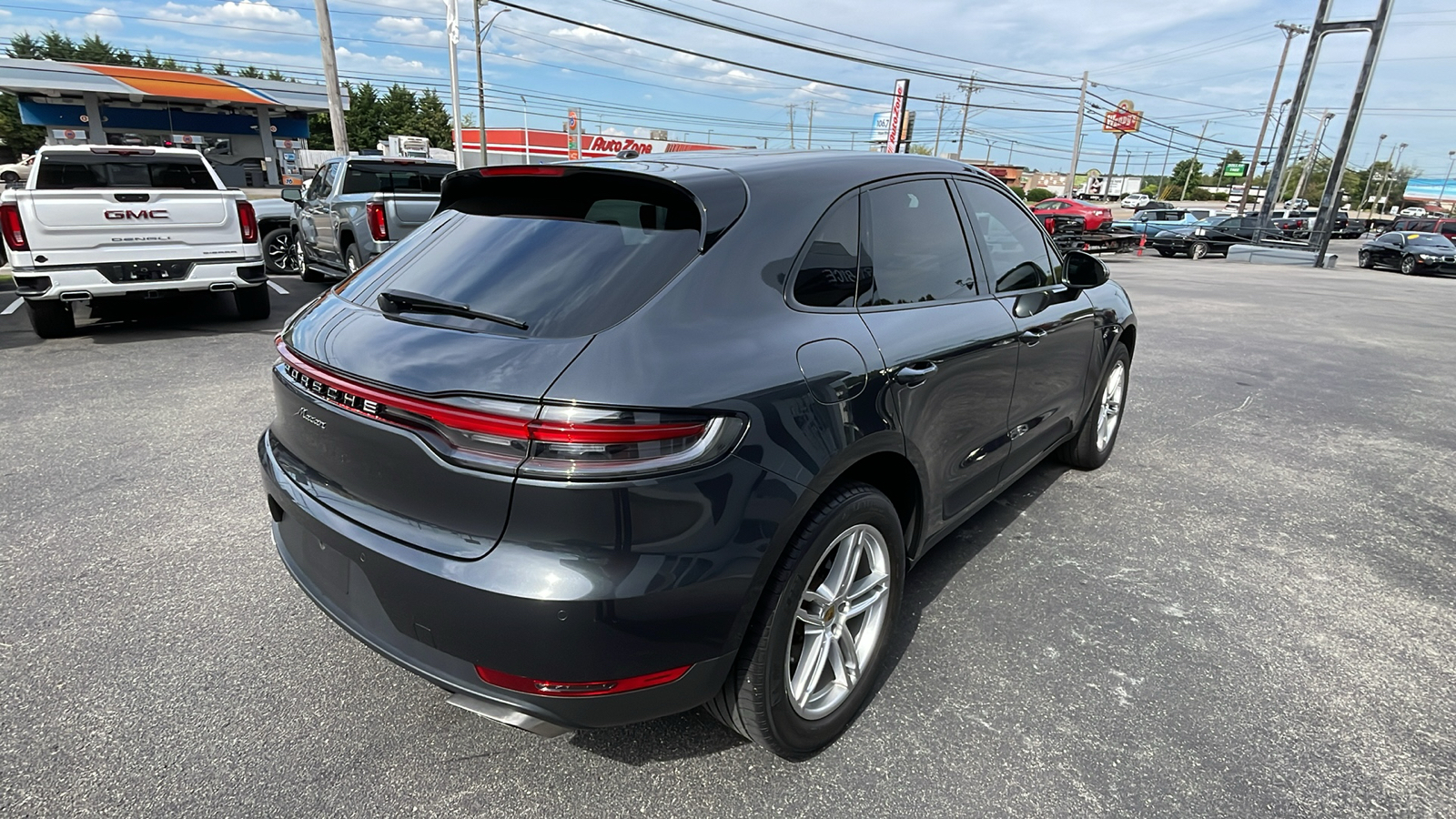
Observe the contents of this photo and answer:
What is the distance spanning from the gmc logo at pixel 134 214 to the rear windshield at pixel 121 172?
51 cm

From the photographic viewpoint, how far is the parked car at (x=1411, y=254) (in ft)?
72.7

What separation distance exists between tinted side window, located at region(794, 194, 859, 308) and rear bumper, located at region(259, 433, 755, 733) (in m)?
0.85

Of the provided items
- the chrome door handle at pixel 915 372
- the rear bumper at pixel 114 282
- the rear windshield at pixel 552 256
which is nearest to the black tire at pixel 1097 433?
the chrome door handle at pixel 915 372

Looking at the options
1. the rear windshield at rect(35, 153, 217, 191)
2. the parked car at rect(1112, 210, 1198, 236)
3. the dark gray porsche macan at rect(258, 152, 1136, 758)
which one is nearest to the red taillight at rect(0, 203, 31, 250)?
the rear windshield at rect(35, 153, 217, 191)

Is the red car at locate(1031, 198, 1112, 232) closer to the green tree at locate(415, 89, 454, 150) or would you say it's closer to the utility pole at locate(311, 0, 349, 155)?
the utility pole at locate(311, 0, 349, 155)

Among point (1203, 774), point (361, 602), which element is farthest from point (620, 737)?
point (1203, 774)

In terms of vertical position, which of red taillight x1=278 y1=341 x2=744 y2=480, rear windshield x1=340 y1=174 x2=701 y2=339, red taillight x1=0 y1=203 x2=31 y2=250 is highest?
rear windshield x1=340 y1=174 x2=701 y2=339

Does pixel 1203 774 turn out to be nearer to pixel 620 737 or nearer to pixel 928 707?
pixel 928 707

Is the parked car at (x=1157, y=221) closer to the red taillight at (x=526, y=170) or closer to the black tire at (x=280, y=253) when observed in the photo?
→ the black tire at (x=280, y=253)

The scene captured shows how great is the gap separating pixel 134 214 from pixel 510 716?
24.5ft

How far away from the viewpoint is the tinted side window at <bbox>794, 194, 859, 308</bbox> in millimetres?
2166

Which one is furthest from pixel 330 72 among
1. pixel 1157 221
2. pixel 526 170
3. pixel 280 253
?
pixel 1157 221

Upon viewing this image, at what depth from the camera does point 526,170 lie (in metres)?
2.35

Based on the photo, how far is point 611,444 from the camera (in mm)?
1653
